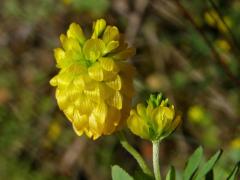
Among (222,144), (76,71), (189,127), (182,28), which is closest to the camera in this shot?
(76,71)

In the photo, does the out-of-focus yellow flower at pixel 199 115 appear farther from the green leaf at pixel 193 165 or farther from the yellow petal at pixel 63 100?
the yellow petal at pixel 63 100

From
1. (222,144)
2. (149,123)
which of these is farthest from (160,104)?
(222,144)

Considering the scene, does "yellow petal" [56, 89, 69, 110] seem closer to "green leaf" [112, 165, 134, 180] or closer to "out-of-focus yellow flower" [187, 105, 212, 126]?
"green leaf" [112, 165, 134, 180]

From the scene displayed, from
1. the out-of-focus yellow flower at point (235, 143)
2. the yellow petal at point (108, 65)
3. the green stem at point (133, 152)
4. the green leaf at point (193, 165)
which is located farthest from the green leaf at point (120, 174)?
the out-of-focus yellow flower at point (235, 143)

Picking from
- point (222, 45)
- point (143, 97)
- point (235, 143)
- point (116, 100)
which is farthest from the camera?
point (222, 45)

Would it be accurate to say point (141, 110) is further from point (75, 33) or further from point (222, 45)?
point (222, 45)

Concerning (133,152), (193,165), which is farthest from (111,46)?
(193,165)

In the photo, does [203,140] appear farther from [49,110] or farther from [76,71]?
[76,71]
